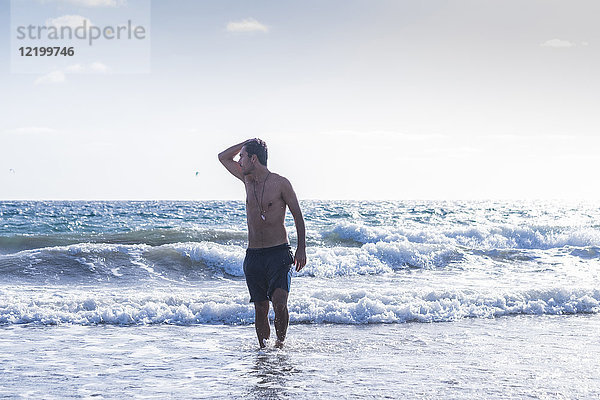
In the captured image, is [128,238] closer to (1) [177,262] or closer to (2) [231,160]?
(1) [177,262]

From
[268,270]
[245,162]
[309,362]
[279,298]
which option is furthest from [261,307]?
[245,162]

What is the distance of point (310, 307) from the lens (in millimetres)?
7840

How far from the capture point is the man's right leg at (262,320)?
5617 mm

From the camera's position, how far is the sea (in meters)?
4.50

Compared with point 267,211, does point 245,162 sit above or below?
above

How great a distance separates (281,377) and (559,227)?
833 inches

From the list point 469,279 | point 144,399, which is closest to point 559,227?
point 469,279

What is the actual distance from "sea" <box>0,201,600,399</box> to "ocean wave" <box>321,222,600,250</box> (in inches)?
205

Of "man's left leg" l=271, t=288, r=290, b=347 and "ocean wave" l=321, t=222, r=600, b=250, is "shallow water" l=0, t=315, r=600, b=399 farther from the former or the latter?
"ocean wave" l=321, t=222, r=600, b=250

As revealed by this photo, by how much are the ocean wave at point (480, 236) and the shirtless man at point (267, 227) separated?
47.9 ft

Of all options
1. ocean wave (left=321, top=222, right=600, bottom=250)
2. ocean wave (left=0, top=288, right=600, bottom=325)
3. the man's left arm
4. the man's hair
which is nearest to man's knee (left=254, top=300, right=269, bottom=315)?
the man's left arm

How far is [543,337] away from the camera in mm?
6508

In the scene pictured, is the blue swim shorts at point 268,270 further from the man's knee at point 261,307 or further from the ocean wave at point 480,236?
the ocean wave at point 480,236

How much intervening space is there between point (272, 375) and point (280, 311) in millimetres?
875
